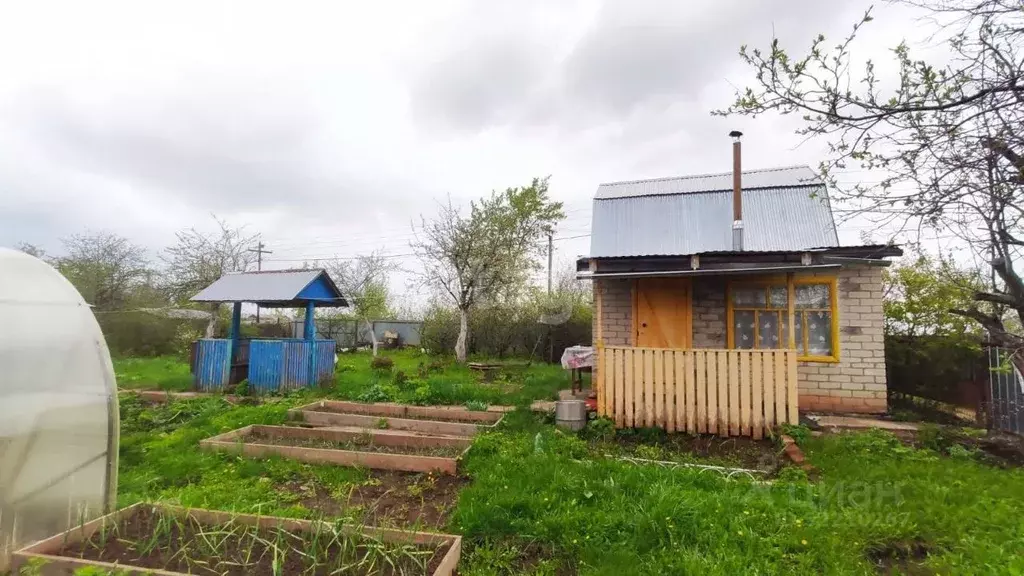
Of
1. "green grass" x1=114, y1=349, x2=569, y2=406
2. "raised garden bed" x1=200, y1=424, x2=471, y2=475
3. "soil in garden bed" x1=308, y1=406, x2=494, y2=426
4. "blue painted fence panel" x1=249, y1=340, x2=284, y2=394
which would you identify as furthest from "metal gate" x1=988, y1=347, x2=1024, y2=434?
"blue painted fence panel" x1=249, y1=340, x2=284, y2=394

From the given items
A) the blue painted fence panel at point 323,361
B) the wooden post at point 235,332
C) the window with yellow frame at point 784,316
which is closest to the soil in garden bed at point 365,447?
the blue painted fence panel at point 323,361

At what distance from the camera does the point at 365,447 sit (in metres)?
6.20

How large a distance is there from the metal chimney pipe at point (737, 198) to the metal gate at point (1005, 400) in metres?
4.47

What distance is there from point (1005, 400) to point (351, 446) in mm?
9719

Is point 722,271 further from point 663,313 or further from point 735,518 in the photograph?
point 735,518

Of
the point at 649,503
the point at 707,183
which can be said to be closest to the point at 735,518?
the point at 649,503

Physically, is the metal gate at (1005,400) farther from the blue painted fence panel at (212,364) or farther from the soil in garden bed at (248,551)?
the blue painted fence panel at (212,364)

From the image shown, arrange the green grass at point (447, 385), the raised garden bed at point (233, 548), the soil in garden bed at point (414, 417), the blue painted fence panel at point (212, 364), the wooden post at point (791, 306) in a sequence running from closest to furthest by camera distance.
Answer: the raised garden bed at point (233, 548) → the soil in garden bed at point (414, 417) → the wooden post at point (791, 306) → the green grass at point (447, 385) → the blue painted fence panel at point (212, 364)

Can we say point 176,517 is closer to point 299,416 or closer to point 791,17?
point 299,416

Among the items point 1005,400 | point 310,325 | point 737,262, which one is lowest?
point 1005,400

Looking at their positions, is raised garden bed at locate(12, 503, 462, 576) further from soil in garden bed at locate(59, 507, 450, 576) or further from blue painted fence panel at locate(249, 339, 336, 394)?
blue painted fence panel at locate(249, 339, 336, 394)

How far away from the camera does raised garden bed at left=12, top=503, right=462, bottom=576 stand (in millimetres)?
2893

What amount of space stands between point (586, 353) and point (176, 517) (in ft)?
23.9

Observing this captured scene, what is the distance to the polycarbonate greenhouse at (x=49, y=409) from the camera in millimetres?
3025
